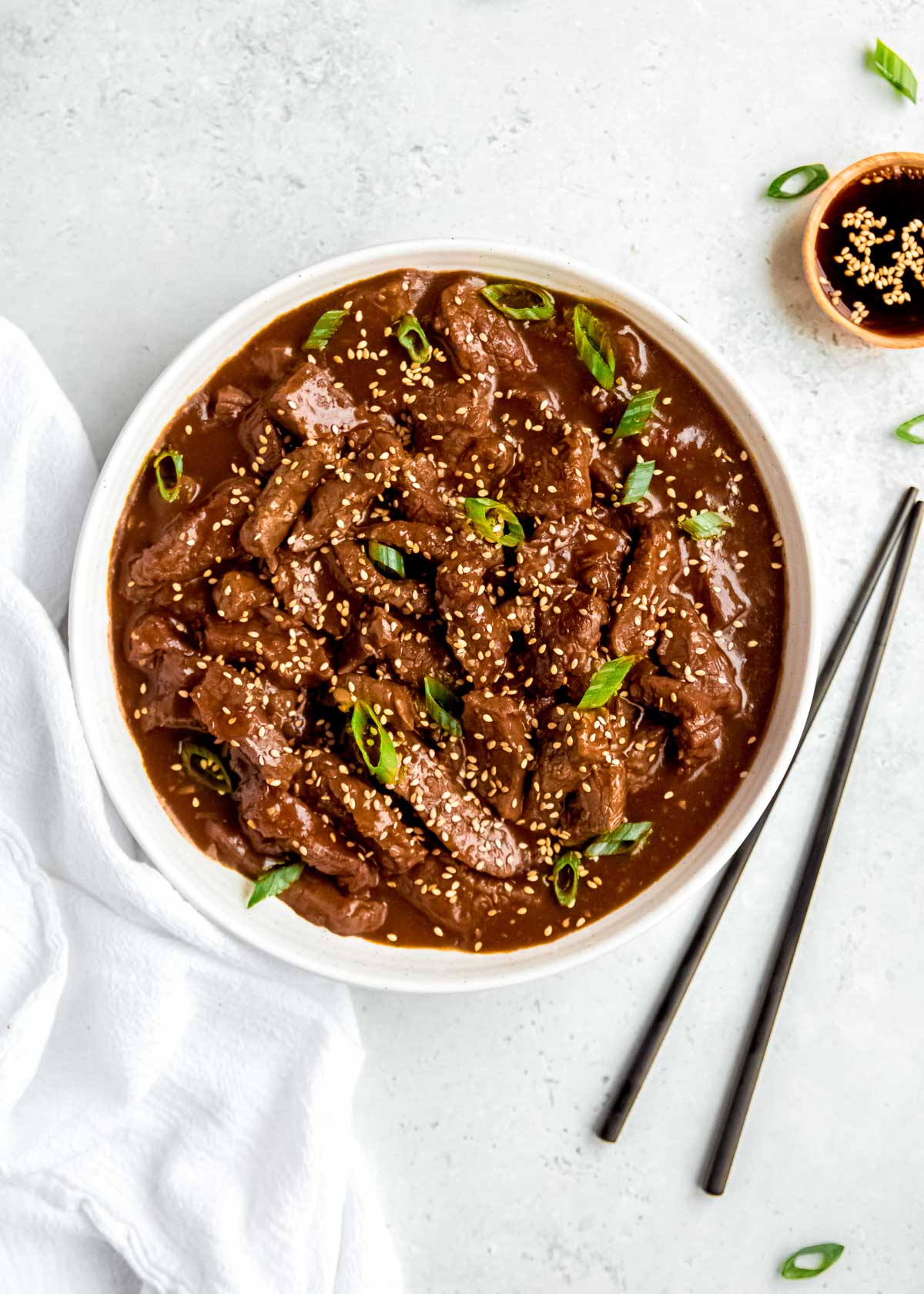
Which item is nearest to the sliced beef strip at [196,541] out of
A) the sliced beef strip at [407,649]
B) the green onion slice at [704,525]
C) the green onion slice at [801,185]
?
the sliced beef strip at [407,649]

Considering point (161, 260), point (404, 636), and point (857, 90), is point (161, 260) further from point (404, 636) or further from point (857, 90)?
point (857, 90)

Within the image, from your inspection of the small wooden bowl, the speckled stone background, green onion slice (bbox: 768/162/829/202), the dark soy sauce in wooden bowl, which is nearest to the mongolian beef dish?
the speckled stone background

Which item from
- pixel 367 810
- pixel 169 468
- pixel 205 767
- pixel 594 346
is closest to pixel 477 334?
pixel 594 346

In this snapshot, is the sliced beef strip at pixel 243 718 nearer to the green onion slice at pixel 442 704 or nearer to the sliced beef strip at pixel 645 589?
the green onion slice at pixel 442 704

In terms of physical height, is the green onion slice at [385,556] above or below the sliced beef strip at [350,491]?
below

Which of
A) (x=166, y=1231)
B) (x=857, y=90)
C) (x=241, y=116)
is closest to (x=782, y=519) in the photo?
(x=857, y=90)

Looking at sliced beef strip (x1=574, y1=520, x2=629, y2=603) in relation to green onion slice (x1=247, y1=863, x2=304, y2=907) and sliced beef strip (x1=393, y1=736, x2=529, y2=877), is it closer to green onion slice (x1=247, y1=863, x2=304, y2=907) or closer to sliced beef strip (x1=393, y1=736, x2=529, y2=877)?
sliced beef strip (x1=393, y1=736, x2=529, y2=877)
